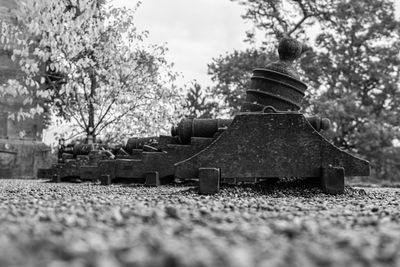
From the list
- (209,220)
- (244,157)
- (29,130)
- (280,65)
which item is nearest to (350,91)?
(29,130)

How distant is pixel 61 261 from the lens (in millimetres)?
1962

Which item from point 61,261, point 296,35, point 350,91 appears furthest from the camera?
point 296,35

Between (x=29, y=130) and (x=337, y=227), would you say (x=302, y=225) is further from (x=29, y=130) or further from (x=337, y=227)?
(x=29, y=130)

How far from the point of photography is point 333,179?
7.88 meters

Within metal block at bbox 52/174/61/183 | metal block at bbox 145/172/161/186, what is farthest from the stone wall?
metal block at bbox 145/172/161/186

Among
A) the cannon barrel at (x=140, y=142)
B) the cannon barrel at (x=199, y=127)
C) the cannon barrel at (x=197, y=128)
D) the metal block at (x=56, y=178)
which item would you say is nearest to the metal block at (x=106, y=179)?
the cannon barrel at (x=140, y=142)

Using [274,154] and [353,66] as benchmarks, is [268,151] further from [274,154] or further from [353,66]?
[353,66]

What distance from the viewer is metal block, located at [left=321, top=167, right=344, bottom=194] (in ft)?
25.8

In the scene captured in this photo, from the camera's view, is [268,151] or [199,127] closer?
[268,151]

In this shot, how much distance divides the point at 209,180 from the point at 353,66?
67.8ft

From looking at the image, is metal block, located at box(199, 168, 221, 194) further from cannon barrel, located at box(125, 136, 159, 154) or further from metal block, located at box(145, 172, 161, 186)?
cannon barrel, located at box(125, 136, 159, 154)

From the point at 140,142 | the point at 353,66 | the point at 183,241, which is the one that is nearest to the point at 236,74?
the point at 353,66

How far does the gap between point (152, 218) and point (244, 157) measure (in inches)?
176

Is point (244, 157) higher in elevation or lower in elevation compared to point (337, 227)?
higher
